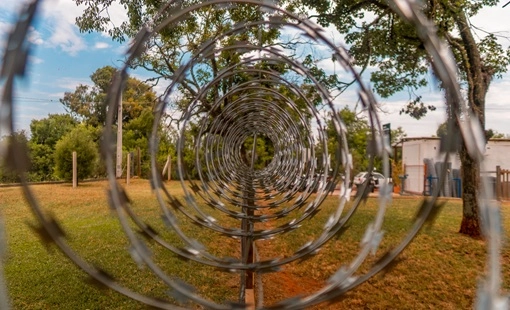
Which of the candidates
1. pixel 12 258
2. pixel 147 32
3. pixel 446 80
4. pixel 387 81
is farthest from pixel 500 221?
pixel 387 81

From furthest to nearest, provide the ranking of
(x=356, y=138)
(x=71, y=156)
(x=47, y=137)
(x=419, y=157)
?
(x=419, y=157) → (x=47, y=137) → (x=71, y=156) → (x=356, y=138)

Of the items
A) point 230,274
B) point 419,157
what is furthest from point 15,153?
point 419,157

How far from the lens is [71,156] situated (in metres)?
14.4

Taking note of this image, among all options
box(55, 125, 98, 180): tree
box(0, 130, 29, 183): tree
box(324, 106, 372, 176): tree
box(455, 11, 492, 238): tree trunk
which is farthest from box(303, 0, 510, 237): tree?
box(55, 125, 98, 180): tree

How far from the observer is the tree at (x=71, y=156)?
14.1 m

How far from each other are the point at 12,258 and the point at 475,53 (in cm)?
721

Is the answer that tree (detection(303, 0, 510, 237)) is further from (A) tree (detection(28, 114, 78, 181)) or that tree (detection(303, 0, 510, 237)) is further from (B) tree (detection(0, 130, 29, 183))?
(A) tree (detection(28, 114, 78, 181))

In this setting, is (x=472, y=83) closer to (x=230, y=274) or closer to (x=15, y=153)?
(x=230, y=274)

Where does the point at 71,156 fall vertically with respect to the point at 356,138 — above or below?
above

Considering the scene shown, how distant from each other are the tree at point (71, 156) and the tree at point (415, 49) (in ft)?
30.9

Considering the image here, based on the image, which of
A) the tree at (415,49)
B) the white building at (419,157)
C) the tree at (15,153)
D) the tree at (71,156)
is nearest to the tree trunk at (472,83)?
the tree at (415,49)

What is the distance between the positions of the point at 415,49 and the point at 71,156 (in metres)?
11.1

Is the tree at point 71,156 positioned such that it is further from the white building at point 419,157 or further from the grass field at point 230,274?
the white building at point 419,157

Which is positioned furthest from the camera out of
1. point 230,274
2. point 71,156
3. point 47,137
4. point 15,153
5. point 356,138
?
point 47,137
